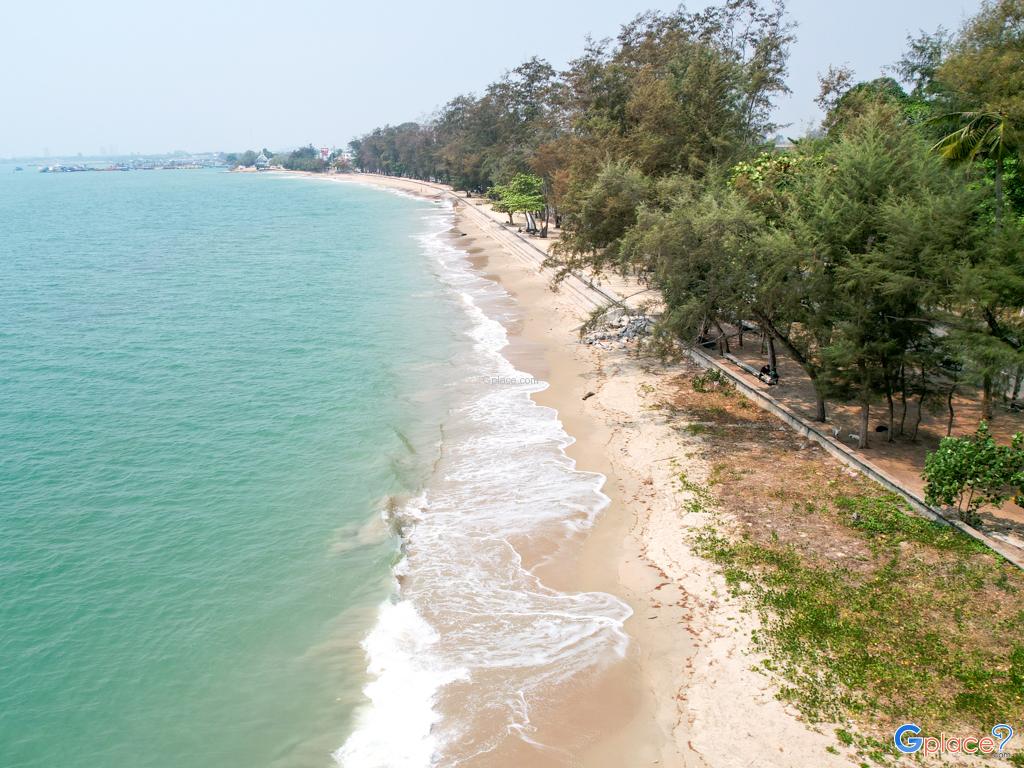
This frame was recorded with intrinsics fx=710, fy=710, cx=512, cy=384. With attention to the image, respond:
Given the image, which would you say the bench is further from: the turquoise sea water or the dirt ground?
the turquoise sea water

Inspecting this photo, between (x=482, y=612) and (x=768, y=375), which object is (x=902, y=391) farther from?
(x=482, y=612)

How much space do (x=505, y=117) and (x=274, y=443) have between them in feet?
286

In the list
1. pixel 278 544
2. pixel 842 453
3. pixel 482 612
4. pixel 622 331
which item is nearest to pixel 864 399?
pixel 842 453

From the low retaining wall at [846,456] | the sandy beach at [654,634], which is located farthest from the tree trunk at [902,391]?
the sandy beach at [654,634]

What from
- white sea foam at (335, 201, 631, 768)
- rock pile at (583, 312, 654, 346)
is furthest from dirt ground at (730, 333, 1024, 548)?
rock pile at (583, 312, 654, 346)

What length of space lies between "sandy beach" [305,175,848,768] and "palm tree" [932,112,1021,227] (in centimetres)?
1039

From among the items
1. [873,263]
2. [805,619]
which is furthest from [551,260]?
[805,619]

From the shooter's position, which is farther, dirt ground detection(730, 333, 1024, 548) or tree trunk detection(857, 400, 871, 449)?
tree trunk detection(857, 400, 871, 449)

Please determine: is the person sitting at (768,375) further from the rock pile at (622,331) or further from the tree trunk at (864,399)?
the rock pile at (622,331)

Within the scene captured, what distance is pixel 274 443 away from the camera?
2347cm

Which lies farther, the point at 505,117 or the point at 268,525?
the point at 505,117

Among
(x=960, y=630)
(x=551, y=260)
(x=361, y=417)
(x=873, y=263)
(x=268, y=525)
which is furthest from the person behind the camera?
(x=551, y=260)

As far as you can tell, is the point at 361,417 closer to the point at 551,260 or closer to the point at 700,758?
the point at 551,260

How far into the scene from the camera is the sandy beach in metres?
10.8
